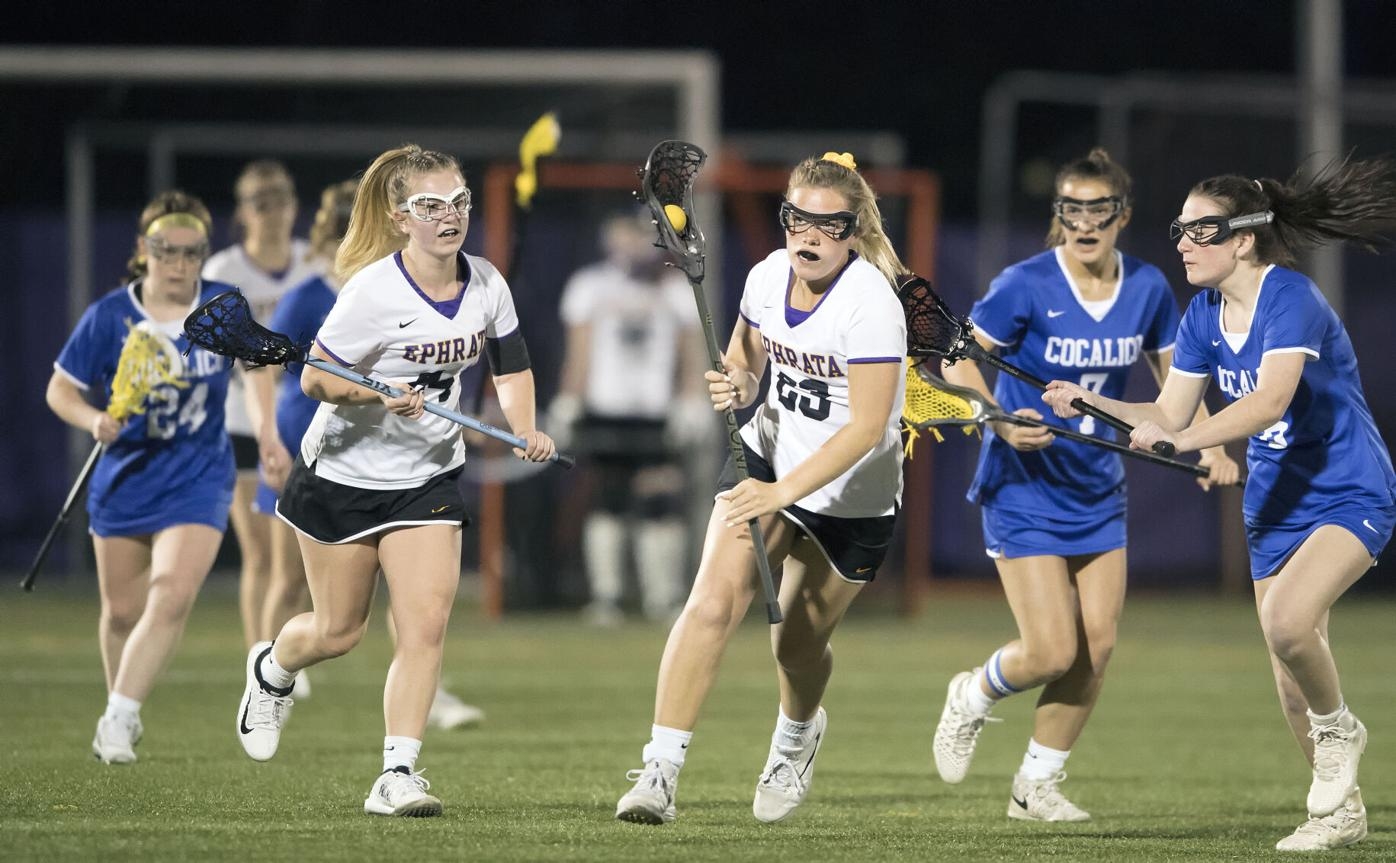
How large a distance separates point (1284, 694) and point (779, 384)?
71.0 inches

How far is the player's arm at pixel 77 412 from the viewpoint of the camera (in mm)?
7098

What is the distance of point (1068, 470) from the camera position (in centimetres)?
663

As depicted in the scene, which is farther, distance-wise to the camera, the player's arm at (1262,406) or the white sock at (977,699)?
the white sock at (977,699)

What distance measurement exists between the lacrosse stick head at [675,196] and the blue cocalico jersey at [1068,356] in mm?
1104

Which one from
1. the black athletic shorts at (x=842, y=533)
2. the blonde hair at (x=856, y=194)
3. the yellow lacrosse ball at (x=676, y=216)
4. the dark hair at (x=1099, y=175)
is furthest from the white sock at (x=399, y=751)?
the dark hair at (x=1099, y=175)

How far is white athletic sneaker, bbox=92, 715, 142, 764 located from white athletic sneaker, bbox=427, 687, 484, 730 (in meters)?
1.64

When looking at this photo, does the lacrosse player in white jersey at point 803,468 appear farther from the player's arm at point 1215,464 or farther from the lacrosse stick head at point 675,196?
the player's arm at point 1215,464

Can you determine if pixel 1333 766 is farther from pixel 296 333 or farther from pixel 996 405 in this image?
pixel 296 333

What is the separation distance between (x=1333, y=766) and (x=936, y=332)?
5.62 feet

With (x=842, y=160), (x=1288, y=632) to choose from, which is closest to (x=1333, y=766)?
(x=1288, y=632)

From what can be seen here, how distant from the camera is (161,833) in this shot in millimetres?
5371

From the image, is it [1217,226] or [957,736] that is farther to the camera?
[957,736]

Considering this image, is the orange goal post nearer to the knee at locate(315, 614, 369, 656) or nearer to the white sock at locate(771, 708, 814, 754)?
the knee at locate(315, 614, 369, 656)

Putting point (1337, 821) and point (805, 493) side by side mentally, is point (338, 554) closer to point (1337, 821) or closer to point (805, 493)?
point (805, 493)
